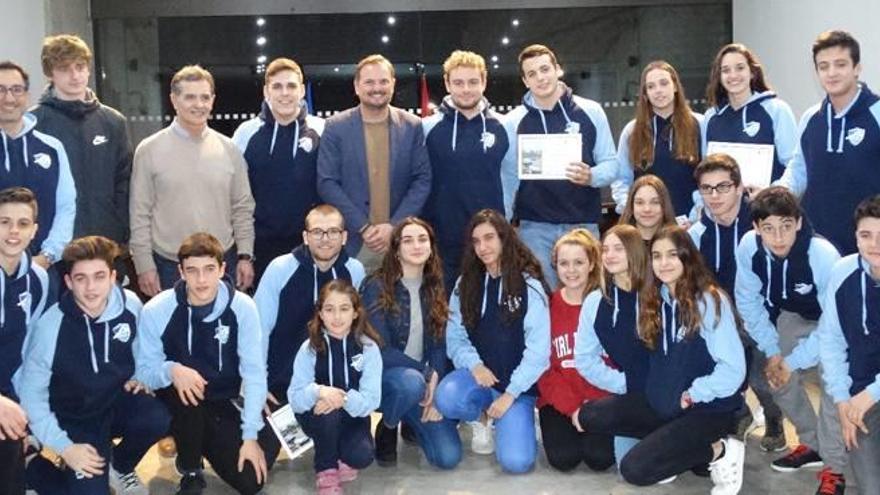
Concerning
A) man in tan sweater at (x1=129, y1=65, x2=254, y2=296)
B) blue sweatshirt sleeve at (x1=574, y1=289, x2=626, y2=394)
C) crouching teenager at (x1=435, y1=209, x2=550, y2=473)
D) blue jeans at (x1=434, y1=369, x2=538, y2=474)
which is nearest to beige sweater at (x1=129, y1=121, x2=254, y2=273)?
man in tan sweater at (x1=129, y1=65, x2=254, y2=296)

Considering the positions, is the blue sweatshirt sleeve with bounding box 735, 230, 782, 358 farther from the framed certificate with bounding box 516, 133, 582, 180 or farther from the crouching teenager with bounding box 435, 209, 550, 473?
the framed certificate with bounding box 516, 133, 582, 180

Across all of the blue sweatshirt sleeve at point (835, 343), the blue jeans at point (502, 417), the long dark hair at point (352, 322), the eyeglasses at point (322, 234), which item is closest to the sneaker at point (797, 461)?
the blue sweatshirt sleeve at point (835, 343)

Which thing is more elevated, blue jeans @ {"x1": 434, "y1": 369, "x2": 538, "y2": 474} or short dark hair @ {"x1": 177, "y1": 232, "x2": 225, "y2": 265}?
short dark hair @ {"x1": 177, "y1": 232, "x2": 225, "y2": 265}

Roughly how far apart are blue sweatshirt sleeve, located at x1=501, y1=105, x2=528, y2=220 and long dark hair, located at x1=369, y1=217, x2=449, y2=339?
67 cm

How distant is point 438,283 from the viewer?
15.0 ft

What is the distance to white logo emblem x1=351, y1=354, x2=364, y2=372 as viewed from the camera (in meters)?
4.20

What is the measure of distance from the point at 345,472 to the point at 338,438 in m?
0.18

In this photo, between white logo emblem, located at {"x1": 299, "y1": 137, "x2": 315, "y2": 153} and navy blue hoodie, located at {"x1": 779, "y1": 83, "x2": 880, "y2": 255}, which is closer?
navy blue hoodie, located at {"x1": 779, "y1": 83, "x2": 880, "y2": 255}

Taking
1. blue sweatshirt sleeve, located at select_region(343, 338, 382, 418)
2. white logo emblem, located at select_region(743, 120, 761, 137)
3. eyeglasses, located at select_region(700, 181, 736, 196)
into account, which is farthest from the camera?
white logo emblem, located at select_region(743, 120, 761, 137)

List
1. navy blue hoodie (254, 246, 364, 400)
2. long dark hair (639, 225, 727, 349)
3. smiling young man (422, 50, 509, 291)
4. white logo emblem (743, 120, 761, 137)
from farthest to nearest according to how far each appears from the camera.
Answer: smiling young man (422, 50, 509, 291), white logo emblem (743, 120, 761, 137), navy blue hoodie (254, 246, 364, 400), long dark hair (639, 225, 727, 349)

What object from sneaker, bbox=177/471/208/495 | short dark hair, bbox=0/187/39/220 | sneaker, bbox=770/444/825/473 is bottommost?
sneaker, bbox=770/444/825/473

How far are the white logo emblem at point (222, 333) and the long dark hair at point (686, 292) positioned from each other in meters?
1.77

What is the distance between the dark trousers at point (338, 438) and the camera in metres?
4.09

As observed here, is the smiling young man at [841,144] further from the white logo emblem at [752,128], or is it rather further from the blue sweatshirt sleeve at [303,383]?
the blue sweatshirt sleeve at [303,383]
